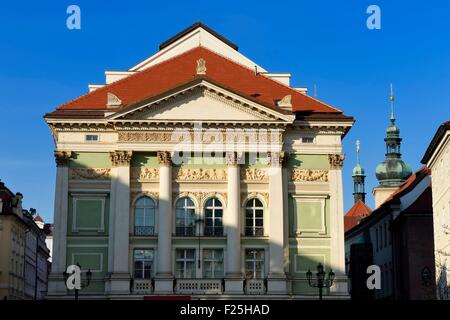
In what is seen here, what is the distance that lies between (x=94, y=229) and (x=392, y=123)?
194 feet

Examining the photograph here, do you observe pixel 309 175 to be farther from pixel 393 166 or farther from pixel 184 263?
pixel 393 166

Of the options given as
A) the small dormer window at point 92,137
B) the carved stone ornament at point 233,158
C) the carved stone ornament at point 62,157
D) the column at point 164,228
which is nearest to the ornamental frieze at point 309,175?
the carved stone ornament at point 233,158

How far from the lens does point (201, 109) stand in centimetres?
5212

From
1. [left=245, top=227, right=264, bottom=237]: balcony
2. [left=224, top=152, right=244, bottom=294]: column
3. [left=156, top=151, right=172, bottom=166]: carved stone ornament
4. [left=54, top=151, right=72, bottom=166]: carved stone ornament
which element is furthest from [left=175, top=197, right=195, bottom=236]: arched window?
[left=54, top=151, right=72, bottom=166]: carved stone ornament

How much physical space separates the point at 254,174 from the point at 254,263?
5311mm

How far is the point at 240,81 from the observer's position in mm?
56594

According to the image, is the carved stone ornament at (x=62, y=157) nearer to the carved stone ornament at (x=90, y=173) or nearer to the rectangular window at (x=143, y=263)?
the carved stone ornament at (x=90, y=173)

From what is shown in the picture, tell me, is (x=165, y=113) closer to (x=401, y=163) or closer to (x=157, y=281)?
(x=157, y=281)

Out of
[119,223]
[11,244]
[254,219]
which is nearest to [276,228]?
[254,219]

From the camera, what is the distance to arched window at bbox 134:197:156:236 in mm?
51344
